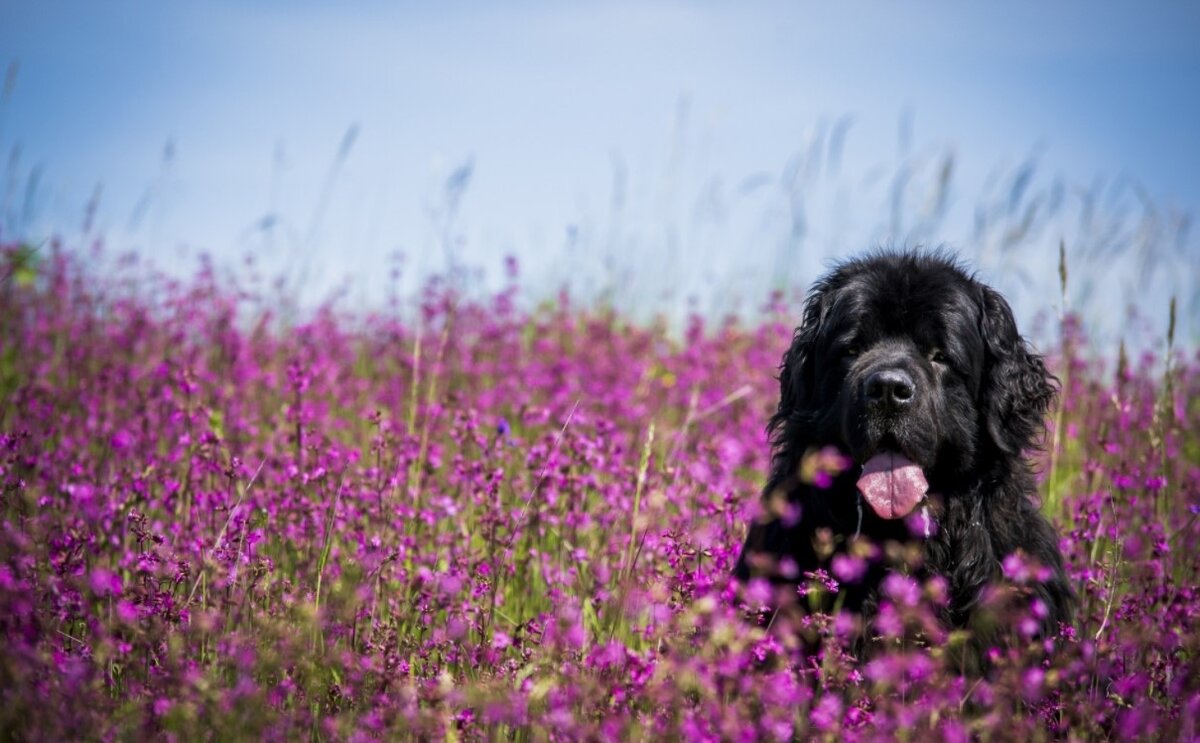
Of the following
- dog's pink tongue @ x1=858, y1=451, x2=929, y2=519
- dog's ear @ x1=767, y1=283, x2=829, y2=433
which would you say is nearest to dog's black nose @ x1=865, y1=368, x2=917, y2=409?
dog's pink tongue @ x1=858, y1=451, x2=929, y2=519

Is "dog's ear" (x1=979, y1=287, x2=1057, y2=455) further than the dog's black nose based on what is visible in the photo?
Yes

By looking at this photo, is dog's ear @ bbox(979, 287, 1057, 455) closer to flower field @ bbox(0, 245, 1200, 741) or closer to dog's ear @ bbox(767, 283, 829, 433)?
flower field @ bbox(0, 245, 1200, 741)

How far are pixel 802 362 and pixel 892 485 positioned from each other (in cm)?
77

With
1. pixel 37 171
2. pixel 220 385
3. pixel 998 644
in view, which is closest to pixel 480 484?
pixel 998 644

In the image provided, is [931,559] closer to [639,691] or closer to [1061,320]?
[639,691]

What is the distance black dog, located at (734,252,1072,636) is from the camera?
313 centimetres

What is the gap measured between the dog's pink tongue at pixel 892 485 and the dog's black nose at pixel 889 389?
210 millimetres

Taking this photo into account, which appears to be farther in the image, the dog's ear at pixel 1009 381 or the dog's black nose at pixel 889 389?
the dog's ear at pixel 1009 381

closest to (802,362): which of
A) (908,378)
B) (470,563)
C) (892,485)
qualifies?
(908,378)

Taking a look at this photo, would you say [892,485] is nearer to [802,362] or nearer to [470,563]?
[802,362]

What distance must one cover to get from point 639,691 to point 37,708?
122cm

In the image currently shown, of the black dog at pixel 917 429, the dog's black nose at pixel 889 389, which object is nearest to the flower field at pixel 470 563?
the black dog at pixel 917 429

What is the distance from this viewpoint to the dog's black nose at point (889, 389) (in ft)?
10.1

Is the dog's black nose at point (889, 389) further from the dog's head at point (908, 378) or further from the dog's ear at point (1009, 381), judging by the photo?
the dog's ear at point (1009, 381)
